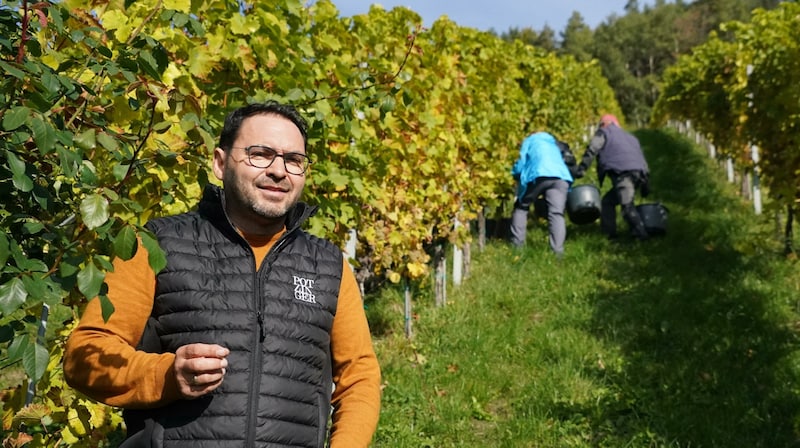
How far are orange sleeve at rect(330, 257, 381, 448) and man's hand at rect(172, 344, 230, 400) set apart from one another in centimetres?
48

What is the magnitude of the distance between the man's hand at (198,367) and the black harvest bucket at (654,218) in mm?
8257

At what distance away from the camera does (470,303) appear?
6.43m

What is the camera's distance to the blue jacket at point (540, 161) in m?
8.30

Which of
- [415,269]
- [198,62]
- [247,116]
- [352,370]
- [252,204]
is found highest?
[198,62]

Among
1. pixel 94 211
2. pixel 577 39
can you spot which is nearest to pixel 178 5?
pixel 94 211

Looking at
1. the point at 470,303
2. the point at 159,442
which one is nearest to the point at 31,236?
the point at 159,442

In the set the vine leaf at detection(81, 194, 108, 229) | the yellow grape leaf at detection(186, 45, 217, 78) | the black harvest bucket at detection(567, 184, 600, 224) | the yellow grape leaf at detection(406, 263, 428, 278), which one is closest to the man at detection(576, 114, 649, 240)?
the black harvest bucket at detection(567, 184, 600, 224)

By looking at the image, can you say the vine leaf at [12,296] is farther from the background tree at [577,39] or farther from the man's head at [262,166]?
the background tree at [577,39]

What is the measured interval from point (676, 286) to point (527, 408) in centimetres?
315

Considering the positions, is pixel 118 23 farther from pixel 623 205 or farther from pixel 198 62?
pixel 623 205

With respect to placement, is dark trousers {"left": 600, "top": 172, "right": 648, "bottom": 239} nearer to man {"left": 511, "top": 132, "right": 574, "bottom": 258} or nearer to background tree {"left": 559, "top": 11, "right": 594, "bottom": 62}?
man {"left": 511, "top": 132, "right": 574, "bottom": 258}

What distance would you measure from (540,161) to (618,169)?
145 cm

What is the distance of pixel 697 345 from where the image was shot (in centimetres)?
538

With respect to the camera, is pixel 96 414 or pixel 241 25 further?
pixel 241 25
